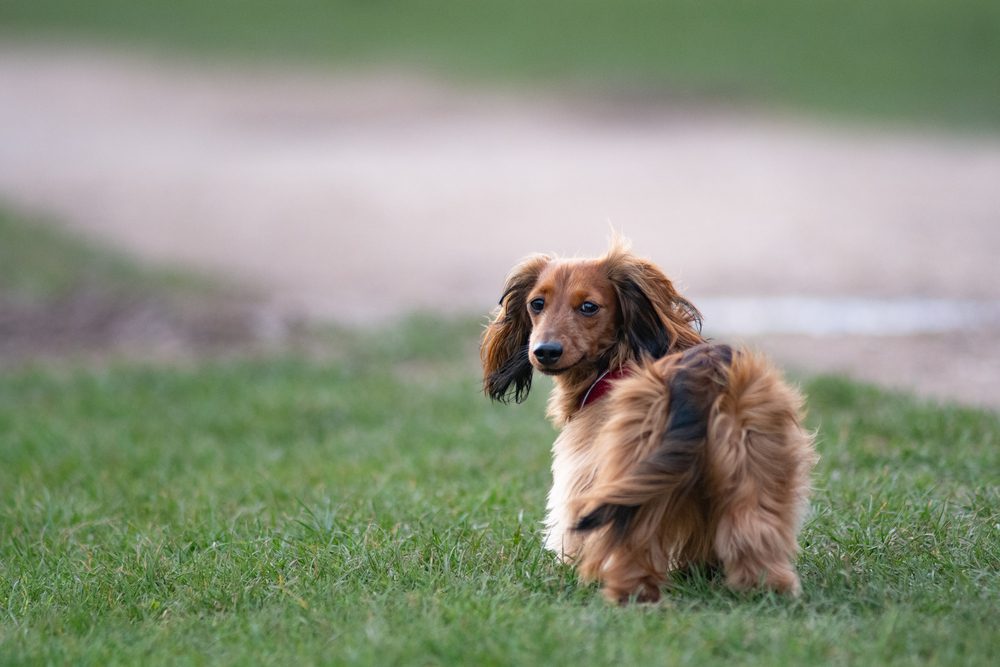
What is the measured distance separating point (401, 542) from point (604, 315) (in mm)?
1317

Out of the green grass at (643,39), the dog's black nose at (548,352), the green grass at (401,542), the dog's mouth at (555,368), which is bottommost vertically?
the green grass at (401,542)

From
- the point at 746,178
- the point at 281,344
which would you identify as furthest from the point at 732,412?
the point at 746,178

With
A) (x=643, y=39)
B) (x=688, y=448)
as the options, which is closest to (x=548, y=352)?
(x=688, y=448)

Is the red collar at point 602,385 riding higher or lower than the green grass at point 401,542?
higher

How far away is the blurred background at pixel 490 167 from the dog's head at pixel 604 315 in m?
4.39

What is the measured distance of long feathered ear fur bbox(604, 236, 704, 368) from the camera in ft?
15.1

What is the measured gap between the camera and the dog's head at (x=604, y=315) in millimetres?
4520

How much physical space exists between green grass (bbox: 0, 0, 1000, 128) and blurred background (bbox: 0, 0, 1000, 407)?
Result: 0.12 m

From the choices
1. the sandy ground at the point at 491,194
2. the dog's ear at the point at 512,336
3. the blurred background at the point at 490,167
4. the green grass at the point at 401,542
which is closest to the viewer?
the green grass at the point at 401,542

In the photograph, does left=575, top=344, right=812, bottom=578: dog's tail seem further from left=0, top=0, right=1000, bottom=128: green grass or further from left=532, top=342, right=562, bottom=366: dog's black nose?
left=0, top=0, right=1000, bottom=128: green grass

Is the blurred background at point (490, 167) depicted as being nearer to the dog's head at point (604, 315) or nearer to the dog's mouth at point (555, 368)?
the dog's head at point (604, 315)

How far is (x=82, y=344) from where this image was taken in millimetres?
11359

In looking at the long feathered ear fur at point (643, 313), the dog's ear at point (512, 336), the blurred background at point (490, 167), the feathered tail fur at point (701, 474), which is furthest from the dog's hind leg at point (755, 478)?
the blurred background at point (490, 167)

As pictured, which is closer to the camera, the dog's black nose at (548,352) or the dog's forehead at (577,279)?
the dog's black nose at (548,352)
